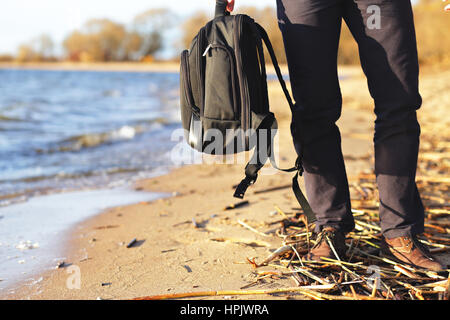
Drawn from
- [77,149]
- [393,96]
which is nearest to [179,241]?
[393,96]

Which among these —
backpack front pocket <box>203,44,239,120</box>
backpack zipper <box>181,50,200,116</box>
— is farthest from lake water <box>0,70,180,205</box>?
backpack front pocket <box>203,44,239,120</box>

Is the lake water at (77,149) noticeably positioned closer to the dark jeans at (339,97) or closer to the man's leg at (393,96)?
the dark jeans at (339,97)

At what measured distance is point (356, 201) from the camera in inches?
113

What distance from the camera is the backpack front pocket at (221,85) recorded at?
1.76 meters

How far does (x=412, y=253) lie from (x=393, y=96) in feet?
2.21

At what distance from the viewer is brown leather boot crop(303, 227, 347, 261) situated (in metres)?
1.97

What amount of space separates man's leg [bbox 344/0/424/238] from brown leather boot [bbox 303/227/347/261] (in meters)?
0.21

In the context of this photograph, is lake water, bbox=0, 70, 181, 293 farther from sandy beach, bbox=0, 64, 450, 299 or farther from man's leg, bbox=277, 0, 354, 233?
man's leg, bbox=277, 0, 354, 233

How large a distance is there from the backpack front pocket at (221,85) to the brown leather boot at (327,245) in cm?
69

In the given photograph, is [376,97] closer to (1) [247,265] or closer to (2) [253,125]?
(2) [253,125]

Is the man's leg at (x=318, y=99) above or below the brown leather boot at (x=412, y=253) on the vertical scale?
above

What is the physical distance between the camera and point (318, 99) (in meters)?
1.92

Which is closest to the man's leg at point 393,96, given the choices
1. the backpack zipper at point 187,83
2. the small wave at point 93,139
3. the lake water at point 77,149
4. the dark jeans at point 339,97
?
the dark jeans at point 339,97

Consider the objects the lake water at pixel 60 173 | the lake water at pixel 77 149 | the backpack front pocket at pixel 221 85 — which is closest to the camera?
the backpack front pocket at pixel 221 85
